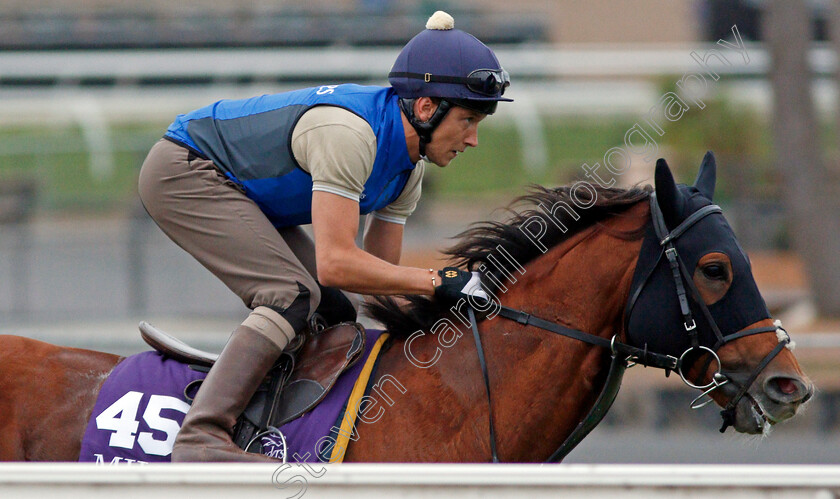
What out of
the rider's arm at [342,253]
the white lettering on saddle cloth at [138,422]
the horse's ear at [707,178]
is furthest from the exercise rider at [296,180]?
the horse's ear at [707,178]

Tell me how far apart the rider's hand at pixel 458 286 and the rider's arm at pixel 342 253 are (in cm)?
18

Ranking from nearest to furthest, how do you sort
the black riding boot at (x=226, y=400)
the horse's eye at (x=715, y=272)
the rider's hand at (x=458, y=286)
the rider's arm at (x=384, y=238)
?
the black riding boot at (x=226, y=400) < the horse's eye at (x=715, y=272) < the rider's hand at (x=458, y=286) < the rider's arm at (x=384, y=238)

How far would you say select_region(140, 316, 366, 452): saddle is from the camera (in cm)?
305

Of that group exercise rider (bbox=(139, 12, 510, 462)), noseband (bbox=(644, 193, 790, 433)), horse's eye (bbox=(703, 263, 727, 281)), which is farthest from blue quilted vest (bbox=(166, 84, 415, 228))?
horse's eye (bbox=(703, 263, 727, 281))

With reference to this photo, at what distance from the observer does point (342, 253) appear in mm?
2980

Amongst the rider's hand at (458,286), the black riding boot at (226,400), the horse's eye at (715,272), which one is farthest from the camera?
the rider's hand at (458,286)

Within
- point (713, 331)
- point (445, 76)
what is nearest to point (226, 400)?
point (445, 76)

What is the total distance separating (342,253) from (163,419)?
840mm

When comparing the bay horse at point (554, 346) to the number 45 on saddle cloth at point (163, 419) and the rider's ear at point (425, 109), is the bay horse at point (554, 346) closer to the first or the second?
the number 45 on saddle cloth at point (163, 419)

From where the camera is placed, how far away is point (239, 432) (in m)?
3.05

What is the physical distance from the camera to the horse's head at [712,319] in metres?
2.95

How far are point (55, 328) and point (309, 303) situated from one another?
6832 mm

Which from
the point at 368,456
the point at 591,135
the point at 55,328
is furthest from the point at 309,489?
the point at 591,135

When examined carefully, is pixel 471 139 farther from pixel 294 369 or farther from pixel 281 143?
pixel 294 369
